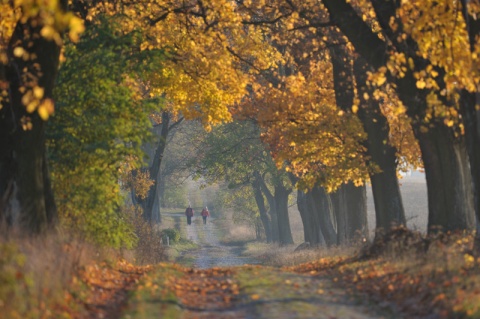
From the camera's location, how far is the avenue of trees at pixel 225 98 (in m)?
15.8

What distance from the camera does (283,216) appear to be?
56.7 m

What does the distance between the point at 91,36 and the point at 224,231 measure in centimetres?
6062

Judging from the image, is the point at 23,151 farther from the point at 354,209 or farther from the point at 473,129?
the point at 354,209

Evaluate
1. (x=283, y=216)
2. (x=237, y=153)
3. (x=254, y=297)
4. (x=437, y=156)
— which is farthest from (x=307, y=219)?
(x=254, y=297)

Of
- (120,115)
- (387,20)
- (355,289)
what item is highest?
(387,20)

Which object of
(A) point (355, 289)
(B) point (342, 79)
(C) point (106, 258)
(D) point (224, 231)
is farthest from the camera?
(D) point (224, 231)

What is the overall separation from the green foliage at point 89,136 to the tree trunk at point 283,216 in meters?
37.3

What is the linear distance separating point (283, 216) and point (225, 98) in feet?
98.8

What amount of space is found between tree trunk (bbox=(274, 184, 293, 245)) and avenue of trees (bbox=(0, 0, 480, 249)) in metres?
24.2

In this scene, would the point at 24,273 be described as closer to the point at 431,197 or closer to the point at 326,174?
the point at 431,197

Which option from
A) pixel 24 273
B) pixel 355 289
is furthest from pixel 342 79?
pixel 24 273

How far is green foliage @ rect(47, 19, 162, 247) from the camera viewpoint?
1839 cm

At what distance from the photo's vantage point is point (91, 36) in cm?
1991

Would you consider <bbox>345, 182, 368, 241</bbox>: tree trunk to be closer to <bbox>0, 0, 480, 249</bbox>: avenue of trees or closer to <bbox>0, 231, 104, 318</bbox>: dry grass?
<bbox>0, 0, 480, 249</bbox>: avenue of trees
